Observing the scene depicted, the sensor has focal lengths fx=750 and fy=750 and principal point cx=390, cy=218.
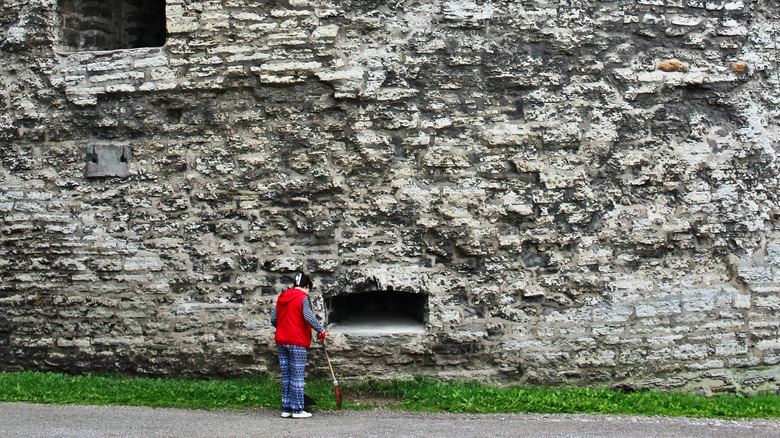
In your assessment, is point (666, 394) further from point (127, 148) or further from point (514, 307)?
point (127, 148)

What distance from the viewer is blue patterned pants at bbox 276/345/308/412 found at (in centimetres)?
531

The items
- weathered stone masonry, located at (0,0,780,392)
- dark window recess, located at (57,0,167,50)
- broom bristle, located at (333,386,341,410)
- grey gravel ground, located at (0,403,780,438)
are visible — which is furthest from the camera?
dark window recess, located at (57,0,167,50)

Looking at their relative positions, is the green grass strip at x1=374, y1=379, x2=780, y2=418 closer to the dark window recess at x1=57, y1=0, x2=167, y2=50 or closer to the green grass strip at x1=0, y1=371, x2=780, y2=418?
the green grass strip at x1=0, y1=371, x2=780, y2=418

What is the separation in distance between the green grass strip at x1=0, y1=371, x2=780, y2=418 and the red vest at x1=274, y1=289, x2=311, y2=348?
0.61 metres

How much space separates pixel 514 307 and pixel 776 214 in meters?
2.35

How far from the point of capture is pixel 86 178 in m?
6.35

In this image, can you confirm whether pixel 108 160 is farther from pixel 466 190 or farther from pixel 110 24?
pixel 466 190

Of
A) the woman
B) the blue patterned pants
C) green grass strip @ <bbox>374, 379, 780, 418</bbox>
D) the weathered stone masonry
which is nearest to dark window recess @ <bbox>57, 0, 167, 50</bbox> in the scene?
the weathered stone masonry

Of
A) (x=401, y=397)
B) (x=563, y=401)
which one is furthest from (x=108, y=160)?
(x=563, y=401)

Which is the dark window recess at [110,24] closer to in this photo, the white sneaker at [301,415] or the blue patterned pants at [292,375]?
the blue patterned pants at [292,375]

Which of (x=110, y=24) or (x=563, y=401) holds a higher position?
Result: (x=110, y=24)

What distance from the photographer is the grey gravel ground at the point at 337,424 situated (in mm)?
4969

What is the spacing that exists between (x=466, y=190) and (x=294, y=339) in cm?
183

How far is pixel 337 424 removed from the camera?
205 inches
